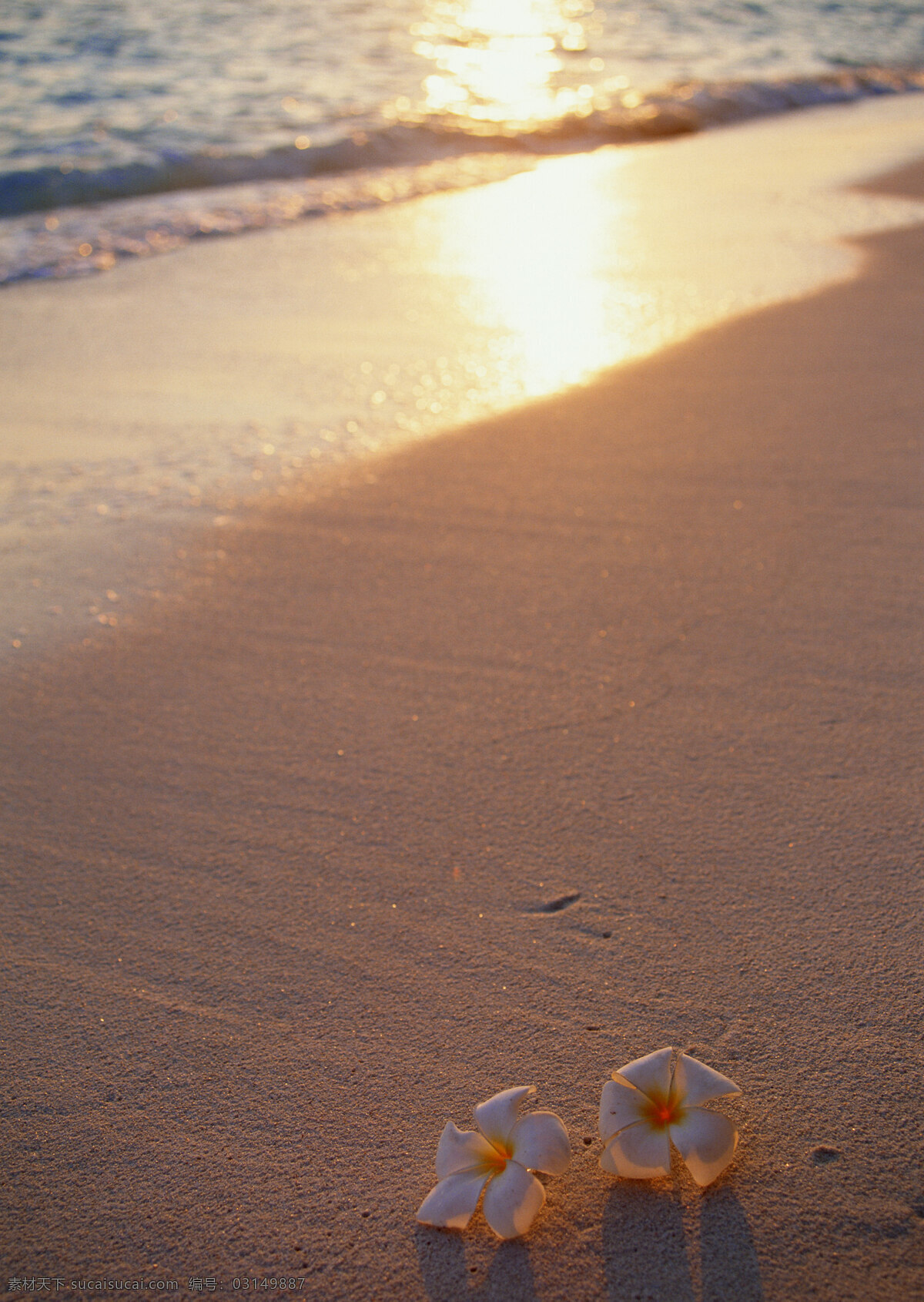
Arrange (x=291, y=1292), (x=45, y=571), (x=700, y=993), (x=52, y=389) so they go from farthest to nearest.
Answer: (x=52, y=389) → (x=45, y=571) → (x=700, y=993) → (x=291, y=1292)

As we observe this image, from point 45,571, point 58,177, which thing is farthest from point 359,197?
point 45,571

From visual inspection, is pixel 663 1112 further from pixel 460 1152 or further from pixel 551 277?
pixel 551 277

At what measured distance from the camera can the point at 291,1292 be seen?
99 cm

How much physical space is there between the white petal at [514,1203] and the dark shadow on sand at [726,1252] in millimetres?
164

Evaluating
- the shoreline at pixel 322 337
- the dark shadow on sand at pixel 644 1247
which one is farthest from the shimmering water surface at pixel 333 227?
the dark shadow on sand at pixel 644 1247

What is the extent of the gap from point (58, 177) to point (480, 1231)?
693 cm

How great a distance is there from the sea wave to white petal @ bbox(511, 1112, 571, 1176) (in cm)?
476

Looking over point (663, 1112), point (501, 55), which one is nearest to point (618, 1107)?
point (663, 1112)

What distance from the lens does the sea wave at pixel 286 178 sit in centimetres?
544

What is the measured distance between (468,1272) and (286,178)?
280 inches

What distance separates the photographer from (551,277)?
4.25 m

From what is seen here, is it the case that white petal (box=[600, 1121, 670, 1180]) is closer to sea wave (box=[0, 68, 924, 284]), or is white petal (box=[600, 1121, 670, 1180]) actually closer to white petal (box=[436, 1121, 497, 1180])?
white petal (box=[436, 1121, 497, 1180])

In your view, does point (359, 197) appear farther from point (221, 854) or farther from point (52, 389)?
point (221, 854)

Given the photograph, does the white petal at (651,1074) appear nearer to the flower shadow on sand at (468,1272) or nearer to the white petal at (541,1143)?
the white petal at (541,1143)
